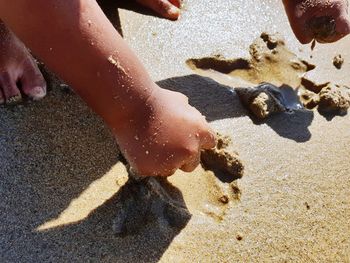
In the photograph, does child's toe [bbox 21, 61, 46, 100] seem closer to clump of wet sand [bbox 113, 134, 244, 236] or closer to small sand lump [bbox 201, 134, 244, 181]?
clump of wet sand [bbox 113, 134, 244, 236]

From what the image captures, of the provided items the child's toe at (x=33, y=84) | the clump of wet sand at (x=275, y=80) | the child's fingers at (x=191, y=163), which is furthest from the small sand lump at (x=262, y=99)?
the child's toe at (x=33, y=84)

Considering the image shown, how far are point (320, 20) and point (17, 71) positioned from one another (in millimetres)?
1034

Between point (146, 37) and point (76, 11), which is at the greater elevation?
point (76, 11)

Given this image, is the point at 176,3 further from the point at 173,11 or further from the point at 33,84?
the point at 33,84

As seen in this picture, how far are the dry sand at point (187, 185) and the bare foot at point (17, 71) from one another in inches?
1.9

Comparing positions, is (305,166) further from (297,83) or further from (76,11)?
(76,11)

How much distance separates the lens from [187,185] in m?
1.72

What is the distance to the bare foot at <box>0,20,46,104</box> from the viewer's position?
1.85 m

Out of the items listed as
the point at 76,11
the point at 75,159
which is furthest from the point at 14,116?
the point at 76,11

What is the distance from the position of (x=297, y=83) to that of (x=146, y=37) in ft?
1.90

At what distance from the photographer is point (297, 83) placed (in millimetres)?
2131

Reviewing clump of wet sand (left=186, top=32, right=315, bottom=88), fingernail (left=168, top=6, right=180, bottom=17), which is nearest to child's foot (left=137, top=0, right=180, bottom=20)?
fingernail (left=168, top=6, right=180, bottom=17)

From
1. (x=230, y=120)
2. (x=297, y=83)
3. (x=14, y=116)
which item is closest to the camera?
(x=14, y=116)

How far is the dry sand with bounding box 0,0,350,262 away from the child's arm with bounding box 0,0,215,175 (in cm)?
21
